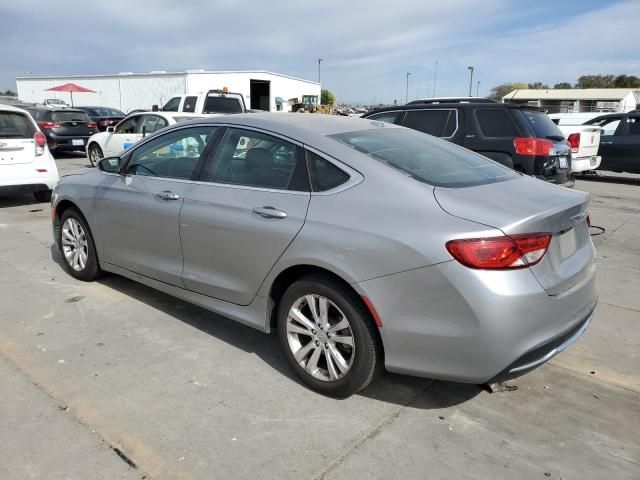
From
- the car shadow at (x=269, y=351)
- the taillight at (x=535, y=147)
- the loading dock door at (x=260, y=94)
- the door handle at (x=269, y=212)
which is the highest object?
the loading dock door at (x=260, y=94)

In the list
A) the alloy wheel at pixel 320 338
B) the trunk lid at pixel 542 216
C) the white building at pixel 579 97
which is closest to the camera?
the trunk lid at pixel 542 216

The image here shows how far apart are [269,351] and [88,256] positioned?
86.1 inches

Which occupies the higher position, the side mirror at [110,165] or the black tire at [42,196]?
the side mirror at [110,165]

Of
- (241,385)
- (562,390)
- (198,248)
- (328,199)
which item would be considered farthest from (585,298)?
(198,248)

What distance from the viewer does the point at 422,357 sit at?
2.64 metres

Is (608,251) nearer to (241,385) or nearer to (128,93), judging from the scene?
(241,385)

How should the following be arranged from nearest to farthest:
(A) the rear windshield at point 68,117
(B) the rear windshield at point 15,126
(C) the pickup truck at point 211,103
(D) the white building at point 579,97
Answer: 1. (B) the rear windshield at point 15,126
2. (C) the pickup truck at point 211,103
3. (A) the rear windshield at point 68,117
4. (D) the white building at point 579,97

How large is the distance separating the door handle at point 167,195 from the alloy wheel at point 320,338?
1.29 m

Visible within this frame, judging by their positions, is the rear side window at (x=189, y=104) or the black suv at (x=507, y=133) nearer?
the black suv at (x=507, y=133)

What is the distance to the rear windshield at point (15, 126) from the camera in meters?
8.11

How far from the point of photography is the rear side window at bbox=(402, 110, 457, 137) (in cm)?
789

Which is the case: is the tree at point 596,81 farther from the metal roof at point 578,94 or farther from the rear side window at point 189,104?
the rear side window at point 189,104

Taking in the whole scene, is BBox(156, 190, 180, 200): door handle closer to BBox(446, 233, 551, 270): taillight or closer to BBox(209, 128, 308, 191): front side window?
BBox(209, 128, 308, 191): front side window

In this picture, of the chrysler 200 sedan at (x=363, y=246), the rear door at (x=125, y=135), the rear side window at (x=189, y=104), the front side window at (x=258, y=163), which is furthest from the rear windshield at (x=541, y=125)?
the rear side window at (x=189, y=104)
